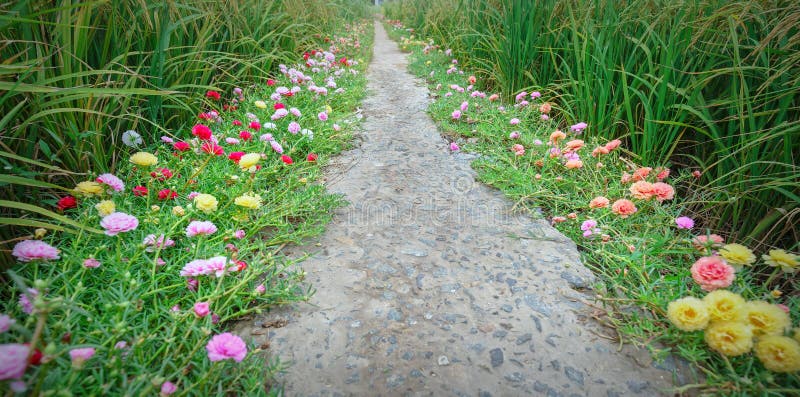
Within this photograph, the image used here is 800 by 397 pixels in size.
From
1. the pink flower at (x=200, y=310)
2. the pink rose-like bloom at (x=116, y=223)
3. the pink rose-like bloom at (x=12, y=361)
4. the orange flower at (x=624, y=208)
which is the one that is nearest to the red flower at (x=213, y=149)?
the pink rose-like bloom at (x=116, y=223)

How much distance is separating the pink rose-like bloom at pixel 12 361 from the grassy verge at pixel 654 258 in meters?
1.57

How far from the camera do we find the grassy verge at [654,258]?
1.10 metres

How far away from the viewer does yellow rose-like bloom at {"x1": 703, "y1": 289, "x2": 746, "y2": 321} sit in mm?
1118

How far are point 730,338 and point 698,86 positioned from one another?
1.35 meters

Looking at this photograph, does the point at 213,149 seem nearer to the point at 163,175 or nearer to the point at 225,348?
the point at 163,175

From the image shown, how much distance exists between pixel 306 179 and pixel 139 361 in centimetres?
124

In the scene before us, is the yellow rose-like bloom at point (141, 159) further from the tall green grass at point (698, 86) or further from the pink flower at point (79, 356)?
the tall green grass at point (698, 86)

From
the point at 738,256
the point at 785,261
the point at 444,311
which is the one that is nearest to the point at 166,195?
the point at 444,311

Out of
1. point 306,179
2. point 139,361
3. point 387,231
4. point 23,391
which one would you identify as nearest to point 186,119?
point 306,179

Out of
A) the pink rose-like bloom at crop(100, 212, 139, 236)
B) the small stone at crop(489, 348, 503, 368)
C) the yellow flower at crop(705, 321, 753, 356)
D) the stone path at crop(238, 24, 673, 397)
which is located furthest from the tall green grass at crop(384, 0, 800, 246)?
the pink rose-like bloom at crop(100, 212, 139, 236)

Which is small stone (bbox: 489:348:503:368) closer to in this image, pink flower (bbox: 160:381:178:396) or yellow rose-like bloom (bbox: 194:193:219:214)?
pink flower (bbox: 160:381:178:396)

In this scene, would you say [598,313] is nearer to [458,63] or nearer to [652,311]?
[652,311]

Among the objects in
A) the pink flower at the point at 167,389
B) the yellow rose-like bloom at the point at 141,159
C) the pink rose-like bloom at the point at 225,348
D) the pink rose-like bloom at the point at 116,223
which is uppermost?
the yellow rose-like bloom at the point at 141,159

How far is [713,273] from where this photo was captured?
1.26 metres
